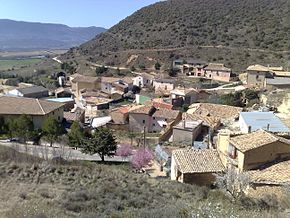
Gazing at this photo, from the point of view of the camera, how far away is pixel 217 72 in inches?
2441

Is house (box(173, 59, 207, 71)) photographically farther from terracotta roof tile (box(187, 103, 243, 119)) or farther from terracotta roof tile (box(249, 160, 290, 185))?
terracotta roof tile (box(249, 160, 290, 185))

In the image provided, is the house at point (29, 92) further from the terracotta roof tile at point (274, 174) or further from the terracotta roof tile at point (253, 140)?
the terracotta roof tile at point (274, 174)

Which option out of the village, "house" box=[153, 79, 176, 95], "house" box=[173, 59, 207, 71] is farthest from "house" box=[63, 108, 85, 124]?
"house" box=[173, 59, 207, 71]

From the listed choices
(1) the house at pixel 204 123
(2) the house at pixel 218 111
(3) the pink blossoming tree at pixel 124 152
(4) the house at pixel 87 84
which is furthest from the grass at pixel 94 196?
(4) the house at pixel 87 84

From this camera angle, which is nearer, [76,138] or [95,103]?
[76,138]

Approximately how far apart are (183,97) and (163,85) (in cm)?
1092

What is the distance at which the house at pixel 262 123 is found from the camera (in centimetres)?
2258

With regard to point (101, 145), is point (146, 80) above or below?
above

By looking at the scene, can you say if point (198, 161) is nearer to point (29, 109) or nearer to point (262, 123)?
point (262, 123)

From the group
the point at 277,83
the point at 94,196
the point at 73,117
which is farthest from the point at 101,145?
the point at 277,83

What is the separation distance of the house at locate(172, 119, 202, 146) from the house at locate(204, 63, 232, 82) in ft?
98.7

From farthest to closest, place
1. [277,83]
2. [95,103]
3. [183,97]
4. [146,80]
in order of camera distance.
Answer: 1. [146,80]
2. [95,103]
3. [183,97]
4. [277,83]

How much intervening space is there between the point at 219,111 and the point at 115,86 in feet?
86.2

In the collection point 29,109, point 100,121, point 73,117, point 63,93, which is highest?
point 29,109
